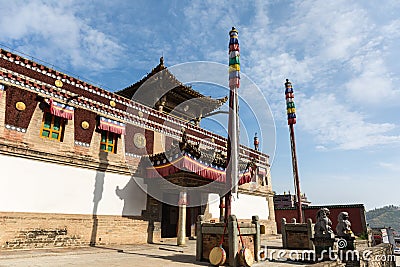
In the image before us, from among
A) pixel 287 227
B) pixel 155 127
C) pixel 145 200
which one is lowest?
pixel 287 227

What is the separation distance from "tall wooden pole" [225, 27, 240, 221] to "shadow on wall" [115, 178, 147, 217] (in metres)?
6.34

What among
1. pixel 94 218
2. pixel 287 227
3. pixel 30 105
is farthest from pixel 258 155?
pixel 30 105

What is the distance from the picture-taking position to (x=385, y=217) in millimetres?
155000

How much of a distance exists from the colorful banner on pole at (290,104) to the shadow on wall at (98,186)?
11367 millimetres

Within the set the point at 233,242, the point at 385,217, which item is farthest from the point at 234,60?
the point at 385,217

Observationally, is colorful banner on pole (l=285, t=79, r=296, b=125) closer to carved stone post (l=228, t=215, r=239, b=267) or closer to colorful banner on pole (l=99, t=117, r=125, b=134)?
colorful banner on pole (l=99, t=117, r=125, b=134)

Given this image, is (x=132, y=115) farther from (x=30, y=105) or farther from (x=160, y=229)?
(x=160, y=229)

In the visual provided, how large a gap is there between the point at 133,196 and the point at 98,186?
2006mm

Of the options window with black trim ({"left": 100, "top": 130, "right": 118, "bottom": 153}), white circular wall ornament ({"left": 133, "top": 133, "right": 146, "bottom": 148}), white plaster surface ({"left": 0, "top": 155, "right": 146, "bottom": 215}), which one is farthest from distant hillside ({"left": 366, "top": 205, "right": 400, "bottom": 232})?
window with black trim ({"left": 100, "top": 130, "right": 118, "bottom": 153})

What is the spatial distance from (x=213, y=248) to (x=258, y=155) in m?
19.2

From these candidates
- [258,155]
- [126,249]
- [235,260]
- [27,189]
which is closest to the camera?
[235,260]

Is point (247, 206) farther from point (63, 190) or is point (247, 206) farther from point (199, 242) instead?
point (63, 190)

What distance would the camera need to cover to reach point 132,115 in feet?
50.0

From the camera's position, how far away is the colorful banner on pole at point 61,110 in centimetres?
1180
